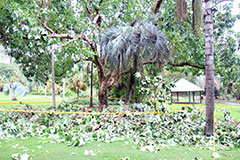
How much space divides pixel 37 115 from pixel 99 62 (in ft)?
8.93

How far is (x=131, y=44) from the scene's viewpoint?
6.16 metres

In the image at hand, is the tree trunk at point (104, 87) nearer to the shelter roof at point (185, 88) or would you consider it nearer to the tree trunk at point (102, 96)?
the tree trunk at point (102, 96)

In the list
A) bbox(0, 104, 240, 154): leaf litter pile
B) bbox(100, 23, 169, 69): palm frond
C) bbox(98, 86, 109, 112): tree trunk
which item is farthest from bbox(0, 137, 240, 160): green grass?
bbox(98, 86, 109, 112): tree trunk

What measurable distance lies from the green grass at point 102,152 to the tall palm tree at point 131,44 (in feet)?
10.1

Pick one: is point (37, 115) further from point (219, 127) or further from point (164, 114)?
point (219, 127)

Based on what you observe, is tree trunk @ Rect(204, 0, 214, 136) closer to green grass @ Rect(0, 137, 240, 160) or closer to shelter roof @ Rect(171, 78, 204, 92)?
green grass @ Rect(0, 137, 240, 160)

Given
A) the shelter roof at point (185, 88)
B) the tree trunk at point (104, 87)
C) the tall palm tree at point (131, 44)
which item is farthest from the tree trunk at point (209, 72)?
the shelter roof at point (185, 88)

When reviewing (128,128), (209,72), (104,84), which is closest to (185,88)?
(104,84)

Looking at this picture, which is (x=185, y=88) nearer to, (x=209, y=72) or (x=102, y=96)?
(x=102, y=96)

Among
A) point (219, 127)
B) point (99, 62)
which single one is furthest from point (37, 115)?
point (219, 127)

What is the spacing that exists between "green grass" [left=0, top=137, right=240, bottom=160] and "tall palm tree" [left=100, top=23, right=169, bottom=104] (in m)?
3.07

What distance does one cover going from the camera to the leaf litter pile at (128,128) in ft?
12.9

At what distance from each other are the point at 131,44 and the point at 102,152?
3.76 metres

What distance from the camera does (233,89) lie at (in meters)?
24.1
